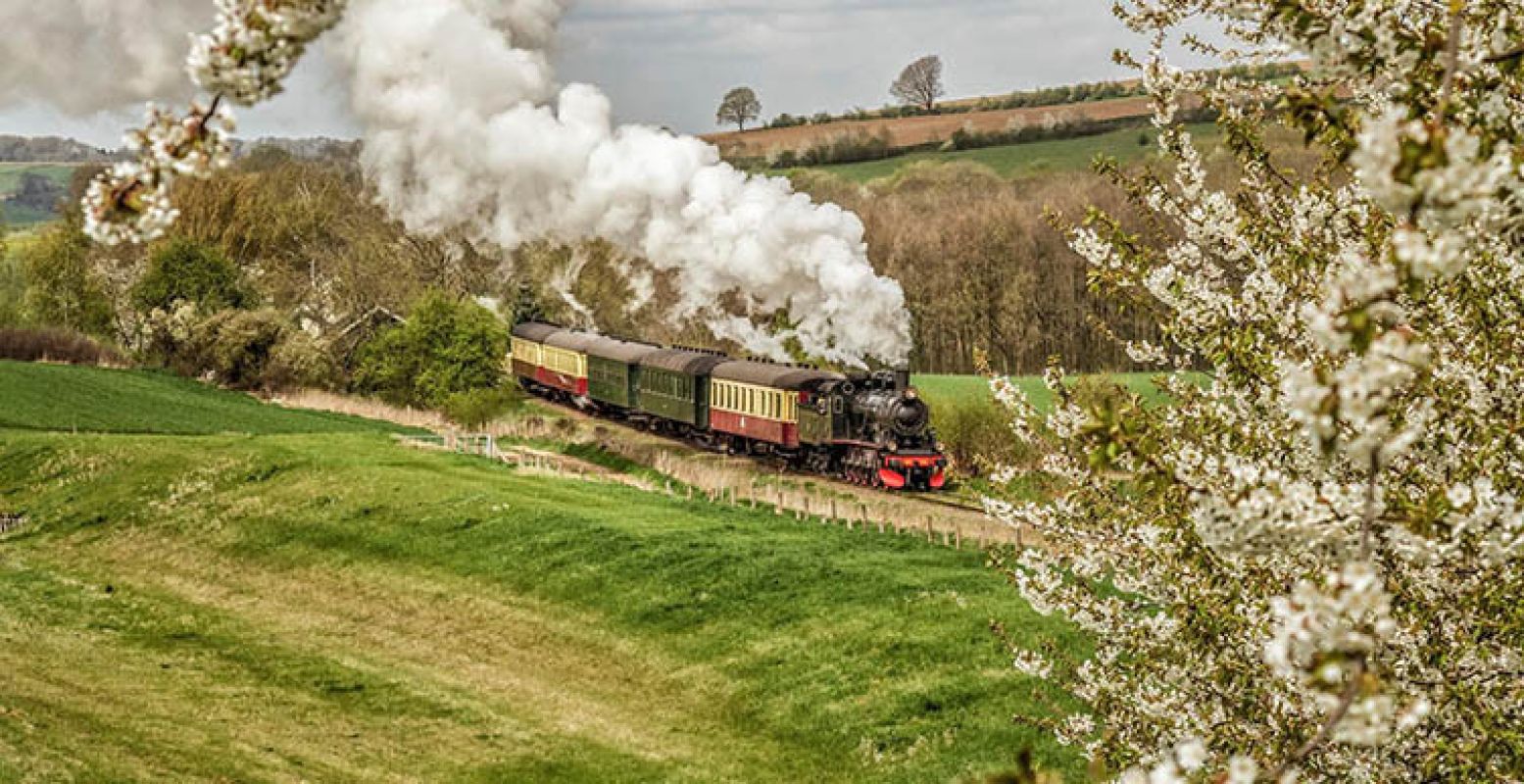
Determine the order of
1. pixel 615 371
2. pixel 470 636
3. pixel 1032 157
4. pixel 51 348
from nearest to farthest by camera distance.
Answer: pixel 470 636, pixel 615 371, pixel 51 348, pixel 1032 157

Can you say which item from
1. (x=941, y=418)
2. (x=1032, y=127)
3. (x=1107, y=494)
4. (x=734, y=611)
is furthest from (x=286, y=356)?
(x=1032, y=127)

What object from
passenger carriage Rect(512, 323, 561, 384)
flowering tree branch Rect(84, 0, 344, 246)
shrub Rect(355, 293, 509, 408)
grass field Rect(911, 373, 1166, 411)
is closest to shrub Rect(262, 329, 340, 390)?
shrub Rect(355, 293, 509, 408)

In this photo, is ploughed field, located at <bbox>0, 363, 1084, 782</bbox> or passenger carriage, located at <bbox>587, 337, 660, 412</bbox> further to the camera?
passenger carriage, located at <bbox>587, 337, 660, 412</bbox>

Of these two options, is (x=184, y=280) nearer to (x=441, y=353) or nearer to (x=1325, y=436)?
(x=441, y=353)

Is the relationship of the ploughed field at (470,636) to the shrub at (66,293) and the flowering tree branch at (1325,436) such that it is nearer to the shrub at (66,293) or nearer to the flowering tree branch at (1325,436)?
the flowering tree branch at (1325,436)

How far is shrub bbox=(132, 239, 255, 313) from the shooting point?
225 feet

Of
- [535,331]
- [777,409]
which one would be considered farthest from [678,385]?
[535,331]

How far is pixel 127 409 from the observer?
5209cm

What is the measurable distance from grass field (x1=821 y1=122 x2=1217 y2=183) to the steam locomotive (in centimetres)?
5911

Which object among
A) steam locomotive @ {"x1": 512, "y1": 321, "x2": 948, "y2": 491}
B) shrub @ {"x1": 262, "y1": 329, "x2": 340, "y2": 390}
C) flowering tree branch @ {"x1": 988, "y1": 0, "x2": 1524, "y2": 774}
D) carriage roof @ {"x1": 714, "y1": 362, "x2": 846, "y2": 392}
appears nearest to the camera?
flowering tree branch @ {"x1": 988, "y1": 0, "x2": 1524, "y2": 774}

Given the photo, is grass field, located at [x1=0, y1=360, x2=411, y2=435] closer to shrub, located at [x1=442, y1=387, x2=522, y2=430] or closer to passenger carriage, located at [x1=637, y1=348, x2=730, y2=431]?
shrub, located at [x1=442, y1=387, x2=522, y2=430]

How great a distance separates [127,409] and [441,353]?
37.4 feet

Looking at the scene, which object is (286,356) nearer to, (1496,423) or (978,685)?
(978,685)

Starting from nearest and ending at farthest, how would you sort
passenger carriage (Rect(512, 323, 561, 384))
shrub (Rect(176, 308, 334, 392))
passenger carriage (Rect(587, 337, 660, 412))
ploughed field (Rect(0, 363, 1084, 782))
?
ploughed field (Rect(0, 363, 1084, 782)) < passenger carriage (Rect(587, 337, 660, 412)) < passenger carriage (Rect(512, 323, 561, 384)) < shrub (Rect(176, 308, 334, 392))
